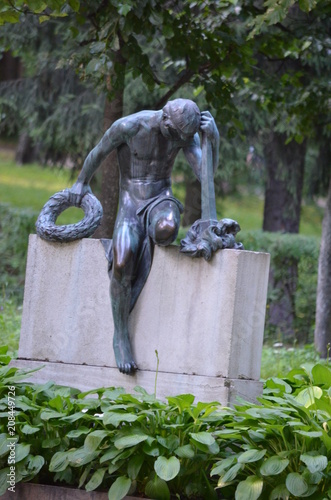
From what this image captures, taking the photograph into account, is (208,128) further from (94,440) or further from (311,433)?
(311,433)

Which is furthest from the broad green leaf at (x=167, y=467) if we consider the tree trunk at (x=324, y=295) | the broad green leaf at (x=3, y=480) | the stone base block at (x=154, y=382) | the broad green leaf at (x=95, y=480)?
the tree trunk at (x=324, y=295)

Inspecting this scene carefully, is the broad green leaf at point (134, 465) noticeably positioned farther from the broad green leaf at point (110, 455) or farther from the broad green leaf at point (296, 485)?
the broad green leaf at point (296, 485)

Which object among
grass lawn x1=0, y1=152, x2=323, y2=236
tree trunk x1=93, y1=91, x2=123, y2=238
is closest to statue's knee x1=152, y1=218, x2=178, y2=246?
tree trunk x1=93, y1=91, x2=123, y2=238

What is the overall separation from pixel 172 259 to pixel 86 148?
8354mm

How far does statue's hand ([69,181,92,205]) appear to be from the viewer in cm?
668

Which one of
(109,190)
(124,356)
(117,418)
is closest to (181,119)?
(124,356)

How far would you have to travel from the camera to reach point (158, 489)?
4.70 m

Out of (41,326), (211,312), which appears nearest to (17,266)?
(41,326)

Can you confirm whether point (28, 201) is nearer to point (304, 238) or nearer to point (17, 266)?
point (17, 266)

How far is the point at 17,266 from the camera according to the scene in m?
14.2

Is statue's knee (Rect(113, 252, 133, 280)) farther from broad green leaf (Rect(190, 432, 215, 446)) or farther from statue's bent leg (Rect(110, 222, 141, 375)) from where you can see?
broad green leaf (Rect(190, 432, 215, 446))

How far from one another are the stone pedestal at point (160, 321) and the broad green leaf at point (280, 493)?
114 centimetres

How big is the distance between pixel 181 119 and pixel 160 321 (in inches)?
52.5

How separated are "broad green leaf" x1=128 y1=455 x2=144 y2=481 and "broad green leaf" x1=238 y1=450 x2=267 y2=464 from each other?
1.89 feet
